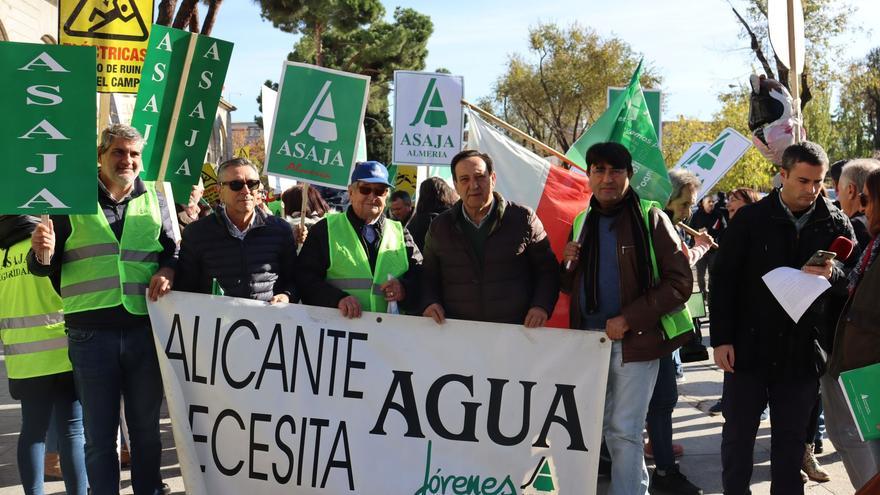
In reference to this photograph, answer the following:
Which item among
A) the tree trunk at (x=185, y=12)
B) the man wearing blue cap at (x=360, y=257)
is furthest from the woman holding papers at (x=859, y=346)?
the tree trunk at (x=185, y=12)

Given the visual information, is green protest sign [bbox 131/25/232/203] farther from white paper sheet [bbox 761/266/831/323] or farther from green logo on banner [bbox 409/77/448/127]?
green logo on banner [bbox 409/77/448/127]

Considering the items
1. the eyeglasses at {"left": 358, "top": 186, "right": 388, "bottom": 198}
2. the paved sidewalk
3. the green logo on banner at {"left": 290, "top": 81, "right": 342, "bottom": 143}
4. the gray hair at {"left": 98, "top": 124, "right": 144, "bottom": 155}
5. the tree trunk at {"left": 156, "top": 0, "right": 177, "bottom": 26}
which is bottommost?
the paved sidewalk

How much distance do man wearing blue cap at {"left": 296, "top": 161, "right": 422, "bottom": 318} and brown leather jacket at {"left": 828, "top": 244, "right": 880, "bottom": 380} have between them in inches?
83.7

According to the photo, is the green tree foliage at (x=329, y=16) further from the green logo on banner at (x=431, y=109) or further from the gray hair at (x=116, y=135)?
the gray hair at (x=116, y=135)

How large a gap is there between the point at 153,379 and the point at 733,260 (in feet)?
9.87

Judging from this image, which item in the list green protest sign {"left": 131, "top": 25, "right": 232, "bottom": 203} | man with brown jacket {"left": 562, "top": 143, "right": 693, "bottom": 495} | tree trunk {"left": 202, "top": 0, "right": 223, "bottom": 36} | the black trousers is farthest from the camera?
tree trunk {"left": 202, "top": 0, "right": 223, "bottom": 36}

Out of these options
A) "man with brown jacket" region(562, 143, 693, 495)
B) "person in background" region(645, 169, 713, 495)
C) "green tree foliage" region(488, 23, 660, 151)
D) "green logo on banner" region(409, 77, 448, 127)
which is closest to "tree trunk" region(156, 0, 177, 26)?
"green logo on banner" region(409, 77, 448, 127)

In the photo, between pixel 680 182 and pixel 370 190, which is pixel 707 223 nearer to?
pixel 680 182

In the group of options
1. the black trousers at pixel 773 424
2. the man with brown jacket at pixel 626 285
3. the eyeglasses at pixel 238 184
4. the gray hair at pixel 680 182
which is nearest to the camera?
the man with brown jacket at pixel 626 285

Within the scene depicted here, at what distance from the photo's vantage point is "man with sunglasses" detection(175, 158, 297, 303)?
4.23 meters

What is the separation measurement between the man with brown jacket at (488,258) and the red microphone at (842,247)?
1307mm

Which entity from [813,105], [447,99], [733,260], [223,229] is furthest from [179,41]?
[813,105]

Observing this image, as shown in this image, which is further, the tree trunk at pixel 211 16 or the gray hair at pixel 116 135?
the tree trunk at pixel 211 16

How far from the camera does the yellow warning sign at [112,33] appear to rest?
4.61 m
